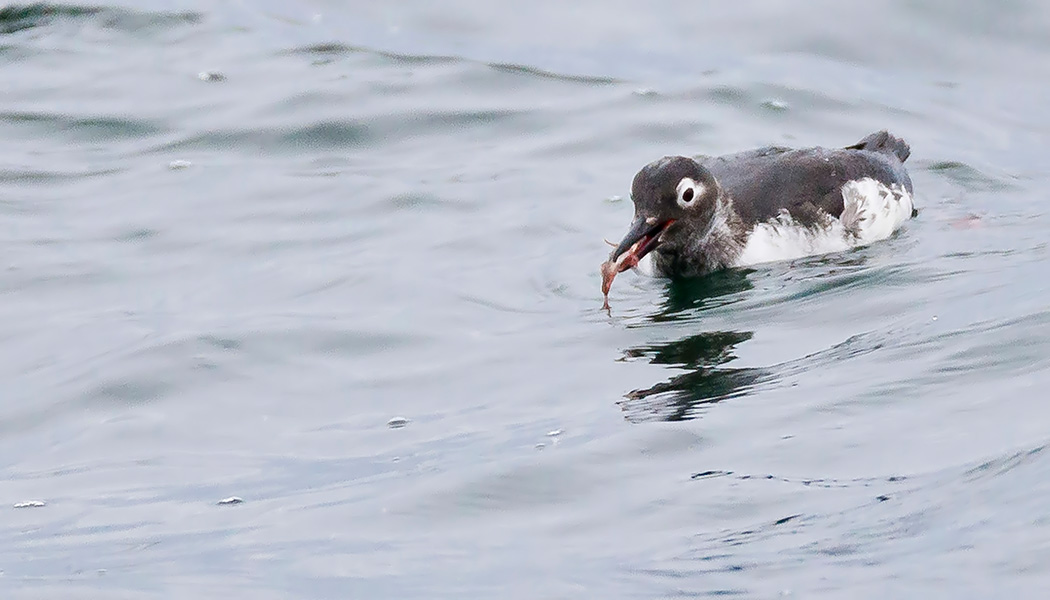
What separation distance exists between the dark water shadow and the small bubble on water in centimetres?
723

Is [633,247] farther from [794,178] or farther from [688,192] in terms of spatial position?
[794,178]

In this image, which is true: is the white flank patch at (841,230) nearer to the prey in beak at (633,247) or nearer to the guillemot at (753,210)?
the guillemot at (753,210)

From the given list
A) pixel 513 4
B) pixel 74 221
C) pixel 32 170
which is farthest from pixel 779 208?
pixel 513 4

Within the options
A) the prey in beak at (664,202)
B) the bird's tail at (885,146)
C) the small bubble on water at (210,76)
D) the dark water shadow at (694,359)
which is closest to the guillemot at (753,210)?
the prey in beak at (664,202)

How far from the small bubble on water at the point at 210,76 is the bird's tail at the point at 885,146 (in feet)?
22.4

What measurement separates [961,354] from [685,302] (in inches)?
90.2

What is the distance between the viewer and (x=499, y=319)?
10.2 meters

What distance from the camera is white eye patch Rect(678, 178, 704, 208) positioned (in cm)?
1069

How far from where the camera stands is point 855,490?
22.5 ft

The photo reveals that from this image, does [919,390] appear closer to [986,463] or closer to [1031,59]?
[986,463]

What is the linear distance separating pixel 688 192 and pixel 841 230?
1.18 m

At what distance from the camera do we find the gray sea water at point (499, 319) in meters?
6.66

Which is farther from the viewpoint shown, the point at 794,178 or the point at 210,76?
the point at 210,76

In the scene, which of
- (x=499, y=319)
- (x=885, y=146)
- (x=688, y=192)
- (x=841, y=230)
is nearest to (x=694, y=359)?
(x=499, y=319)
